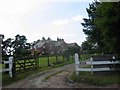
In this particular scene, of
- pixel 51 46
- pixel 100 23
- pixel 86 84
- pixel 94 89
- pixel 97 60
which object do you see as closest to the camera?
pixel 94 89

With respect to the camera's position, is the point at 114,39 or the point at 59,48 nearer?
the point at 114,39

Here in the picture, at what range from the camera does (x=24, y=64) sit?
17.5 m

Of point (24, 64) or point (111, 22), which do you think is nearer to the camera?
point (111, 22)

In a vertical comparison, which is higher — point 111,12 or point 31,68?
point 111,12

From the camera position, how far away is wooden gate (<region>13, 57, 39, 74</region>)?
15.6m

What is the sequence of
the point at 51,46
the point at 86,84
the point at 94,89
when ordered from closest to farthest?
the point at 94,89, the point at 86,84, the point at 51,46

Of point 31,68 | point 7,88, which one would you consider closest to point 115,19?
point 7,88

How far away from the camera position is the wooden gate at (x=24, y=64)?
614 inches

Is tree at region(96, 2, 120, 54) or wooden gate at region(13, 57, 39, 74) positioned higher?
tree at region(96, 2, 120, 54)

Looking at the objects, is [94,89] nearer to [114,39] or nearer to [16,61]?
[114,39]

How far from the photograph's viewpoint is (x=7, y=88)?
11.2 meters

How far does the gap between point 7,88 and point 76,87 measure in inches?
121

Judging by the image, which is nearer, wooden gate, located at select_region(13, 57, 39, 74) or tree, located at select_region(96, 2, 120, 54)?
tree, located at select_region(96, 2, 120, 54)

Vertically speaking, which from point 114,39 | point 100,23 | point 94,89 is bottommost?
point 94,89
